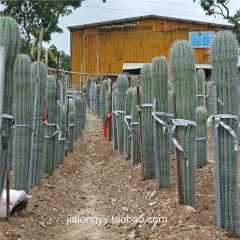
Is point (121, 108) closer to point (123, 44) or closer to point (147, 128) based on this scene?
point (147, 128)

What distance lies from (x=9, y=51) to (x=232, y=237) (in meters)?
3.27

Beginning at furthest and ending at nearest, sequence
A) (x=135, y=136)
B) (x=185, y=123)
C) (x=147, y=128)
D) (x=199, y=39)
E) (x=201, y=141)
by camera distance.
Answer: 1. (x=199, y=39)
2. (x=135, y=136)
3. (x=201, y=141)
4. (x=147, y=128)
5. (x=185, y=123)

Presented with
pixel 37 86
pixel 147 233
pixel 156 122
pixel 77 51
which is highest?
pixel 77 51

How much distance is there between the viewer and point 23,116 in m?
8.27

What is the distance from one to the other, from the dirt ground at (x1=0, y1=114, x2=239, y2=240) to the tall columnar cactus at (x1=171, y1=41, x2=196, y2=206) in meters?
0.28

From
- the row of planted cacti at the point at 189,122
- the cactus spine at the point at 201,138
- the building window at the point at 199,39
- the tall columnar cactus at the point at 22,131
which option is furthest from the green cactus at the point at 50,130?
the building window at the point at 199,39

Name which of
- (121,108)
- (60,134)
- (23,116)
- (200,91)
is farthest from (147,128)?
(200,91)

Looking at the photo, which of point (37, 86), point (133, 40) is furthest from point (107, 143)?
point (133, 40)

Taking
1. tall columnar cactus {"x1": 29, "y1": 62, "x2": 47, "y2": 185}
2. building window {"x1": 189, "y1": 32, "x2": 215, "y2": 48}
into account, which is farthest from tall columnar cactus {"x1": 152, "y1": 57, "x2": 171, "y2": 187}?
building window {"x1": 189, "y1": 32, "x2": 215, "y2": 48}

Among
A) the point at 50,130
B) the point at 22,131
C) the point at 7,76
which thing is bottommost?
the point at 50,130

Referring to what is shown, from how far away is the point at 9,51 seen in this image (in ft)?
20.6

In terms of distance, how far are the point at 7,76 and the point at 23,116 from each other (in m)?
2.15

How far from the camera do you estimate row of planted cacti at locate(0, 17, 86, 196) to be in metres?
6.18

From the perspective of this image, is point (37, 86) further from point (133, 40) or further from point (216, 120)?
point (133, 40)
